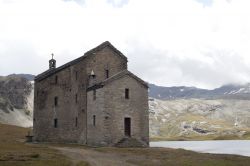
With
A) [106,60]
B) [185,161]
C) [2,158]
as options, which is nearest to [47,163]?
[2,158]

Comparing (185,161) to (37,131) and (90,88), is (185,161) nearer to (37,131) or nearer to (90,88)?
(90,88)

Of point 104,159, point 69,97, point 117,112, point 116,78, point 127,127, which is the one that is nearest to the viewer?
point 104,159

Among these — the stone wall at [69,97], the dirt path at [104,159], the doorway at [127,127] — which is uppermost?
the stone wall at [69,97]

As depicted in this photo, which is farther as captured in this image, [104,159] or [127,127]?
[127,127]

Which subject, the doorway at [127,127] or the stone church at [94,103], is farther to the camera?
the doorway at [127,127]

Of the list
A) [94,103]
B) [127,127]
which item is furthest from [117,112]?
[94,103]

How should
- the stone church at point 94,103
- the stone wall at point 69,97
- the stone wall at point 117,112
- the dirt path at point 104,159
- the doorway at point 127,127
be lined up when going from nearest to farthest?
the dirt path at point 104,159, the stone wall at point 117,112, the stone church at point 94,103, the doorway at point 127,127, the stone wall at point 69,97

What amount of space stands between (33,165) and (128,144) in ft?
91.8

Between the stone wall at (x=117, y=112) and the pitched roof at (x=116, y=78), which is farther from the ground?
the pitched roof at (x=116, y=78)

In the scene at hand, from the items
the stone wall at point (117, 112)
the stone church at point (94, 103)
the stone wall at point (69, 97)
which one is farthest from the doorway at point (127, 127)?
the stone wall at point (69, 97)

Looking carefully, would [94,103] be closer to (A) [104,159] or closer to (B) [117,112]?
(B) [117,112]

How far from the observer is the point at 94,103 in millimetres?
69875

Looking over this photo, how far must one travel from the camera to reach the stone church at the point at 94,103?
221 feet

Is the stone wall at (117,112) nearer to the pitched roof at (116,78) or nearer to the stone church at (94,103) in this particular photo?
the stone church at (94,103)
